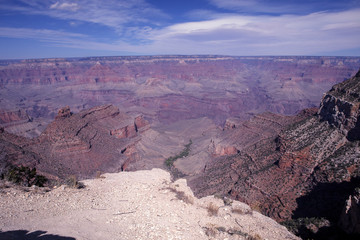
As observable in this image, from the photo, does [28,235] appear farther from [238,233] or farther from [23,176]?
[23,176]

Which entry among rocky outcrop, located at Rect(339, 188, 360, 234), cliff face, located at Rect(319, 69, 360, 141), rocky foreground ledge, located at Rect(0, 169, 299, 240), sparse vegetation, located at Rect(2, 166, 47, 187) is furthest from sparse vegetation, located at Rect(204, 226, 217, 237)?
cliff face, located at Rect(319, 69, 360, 141)

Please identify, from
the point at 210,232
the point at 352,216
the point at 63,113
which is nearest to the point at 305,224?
the point at 352,216

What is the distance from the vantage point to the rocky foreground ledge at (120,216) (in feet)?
37.3

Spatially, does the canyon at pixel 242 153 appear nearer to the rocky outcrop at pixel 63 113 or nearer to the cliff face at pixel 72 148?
the rocky outcrop at pixel 63 113

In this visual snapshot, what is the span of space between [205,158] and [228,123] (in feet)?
63.8

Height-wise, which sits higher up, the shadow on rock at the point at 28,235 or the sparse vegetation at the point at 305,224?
the shadow on rock at the point at 28,235

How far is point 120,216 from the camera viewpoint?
1371 cm

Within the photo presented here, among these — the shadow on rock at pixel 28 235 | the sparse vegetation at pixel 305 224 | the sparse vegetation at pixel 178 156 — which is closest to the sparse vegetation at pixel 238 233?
the sparse vegetation at pixel 305 224

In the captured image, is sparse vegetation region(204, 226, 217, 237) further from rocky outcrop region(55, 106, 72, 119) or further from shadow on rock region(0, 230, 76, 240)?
rocky outcrop region(55, 106, 72, 119)

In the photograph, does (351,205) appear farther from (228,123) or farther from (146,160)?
(228,123)

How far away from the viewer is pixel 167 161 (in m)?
58.1

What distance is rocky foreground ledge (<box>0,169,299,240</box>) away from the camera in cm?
1138

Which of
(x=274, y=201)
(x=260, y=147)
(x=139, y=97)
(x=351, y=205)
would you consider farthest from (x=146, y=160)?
(x=139, y=97)

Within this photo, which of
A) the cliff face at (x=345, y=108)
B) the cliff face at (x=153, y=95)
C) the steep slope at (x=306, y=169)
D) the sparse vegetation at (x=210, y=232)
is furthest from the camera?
the cliff face at (x=153, y=95)
